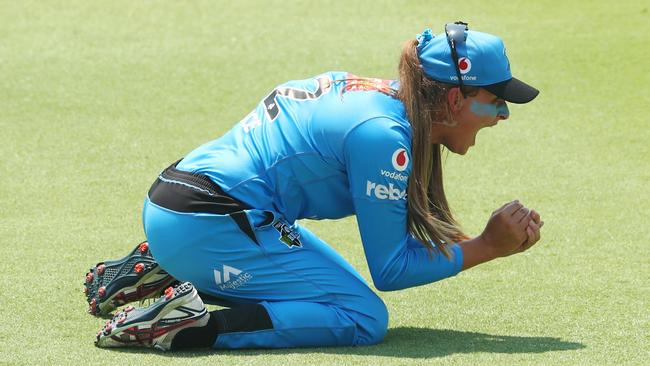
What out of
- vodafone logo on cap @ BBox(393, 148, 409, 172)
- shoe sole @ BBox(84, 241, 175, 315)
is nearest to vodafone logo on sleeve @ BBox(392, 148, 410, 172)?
vodafone logo on cap @ BBox(393, 148, 409, 172)

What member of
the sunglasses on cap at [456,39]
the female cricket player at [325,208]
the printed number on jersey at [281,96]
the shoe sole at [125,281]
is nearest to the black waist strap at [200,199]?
the female cricket player at [325,208]

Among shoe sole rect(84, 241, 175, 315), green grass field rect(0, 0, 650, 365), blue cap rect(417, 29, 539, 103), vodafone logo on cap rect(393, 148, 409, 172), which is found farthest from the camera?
shoe sole rect(84, 241, 175, 315)

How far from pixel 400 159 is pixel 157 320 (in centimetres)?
97

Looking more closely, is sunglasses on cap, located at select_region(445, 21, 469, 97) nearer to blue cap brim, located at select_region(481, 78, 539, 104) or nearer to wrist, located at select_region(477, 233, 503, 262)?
blue cap brim, located at select_region(481, 78, 539, 104)

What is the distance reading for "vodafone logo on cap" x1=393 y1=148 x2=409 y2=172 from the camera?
400 cm

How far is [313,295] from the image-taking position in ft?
14.0

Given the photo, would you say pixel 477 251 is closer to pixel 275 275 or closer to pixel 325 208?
pixel 325 208

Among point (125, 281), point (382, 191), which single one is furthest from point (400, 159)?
point (125, 281)

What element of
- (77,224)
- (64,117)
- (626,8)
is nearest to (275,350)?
(77,224)

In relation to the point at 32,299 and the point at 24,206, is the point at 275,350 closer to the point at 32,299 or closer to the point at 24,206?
the point at 32,299

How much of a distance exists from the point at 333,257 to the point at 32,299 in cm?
121

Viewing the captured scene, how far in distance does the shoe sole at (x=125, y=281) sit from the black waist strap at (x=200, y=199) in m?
0.39

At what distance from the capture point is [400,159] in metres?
4.01

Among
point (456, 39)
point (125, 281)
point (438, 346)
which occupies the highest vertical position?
point (456, 39)
